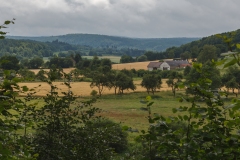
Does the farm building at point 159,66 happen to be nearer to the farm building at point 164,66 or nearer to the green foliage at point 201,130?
the farm building at point 164,66

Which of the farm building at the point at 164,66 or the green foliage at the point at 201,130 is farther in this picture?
the farm building at the point at 164,66

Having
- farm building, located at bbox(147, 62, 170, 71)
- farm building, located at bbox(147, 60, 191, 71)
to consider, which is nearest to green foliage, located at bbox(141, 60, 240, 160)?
farm building, located at bbox(147, 60, 191, 71)

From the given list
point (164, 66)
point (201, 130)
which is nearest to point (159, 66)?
point (164, 66)

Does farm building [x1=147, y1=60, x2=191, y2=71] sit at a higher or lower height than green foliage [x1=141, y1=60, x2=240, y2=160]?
lower

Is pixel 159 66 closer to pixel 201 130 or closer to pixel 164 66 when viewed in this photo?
pixel 164 66

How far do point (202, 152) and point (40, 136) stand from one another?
4.54 meters

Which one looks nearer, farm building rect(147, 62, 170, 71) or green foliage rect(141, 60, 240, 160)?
green foliage rect(141, 60, 240, 160)

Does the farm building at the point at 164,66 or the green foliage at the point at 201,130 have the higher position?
the green foliage at the point at 201,130

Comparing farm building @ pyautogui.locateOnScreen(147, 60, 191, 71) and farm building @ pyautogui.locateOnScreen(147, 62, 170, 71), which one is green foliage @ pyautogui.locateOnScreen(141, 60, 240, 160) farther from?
Result: farm building @ pyautogui.locateOnScreen(147, 62, 170, 71)

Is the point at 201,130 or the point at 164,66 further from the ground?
the point at 201,130

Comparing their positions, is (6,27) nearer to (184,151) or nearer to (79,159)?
(184,151)

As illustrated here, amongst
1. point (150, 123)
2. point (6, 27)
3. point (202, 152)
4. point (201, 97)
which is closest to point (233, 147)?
point (202, 152)

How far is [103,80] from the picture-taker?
241 feet

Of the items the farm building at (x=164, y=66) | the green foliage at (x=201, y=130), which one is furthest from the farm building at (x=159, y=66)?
the green foliage at (x=201, y=130)
